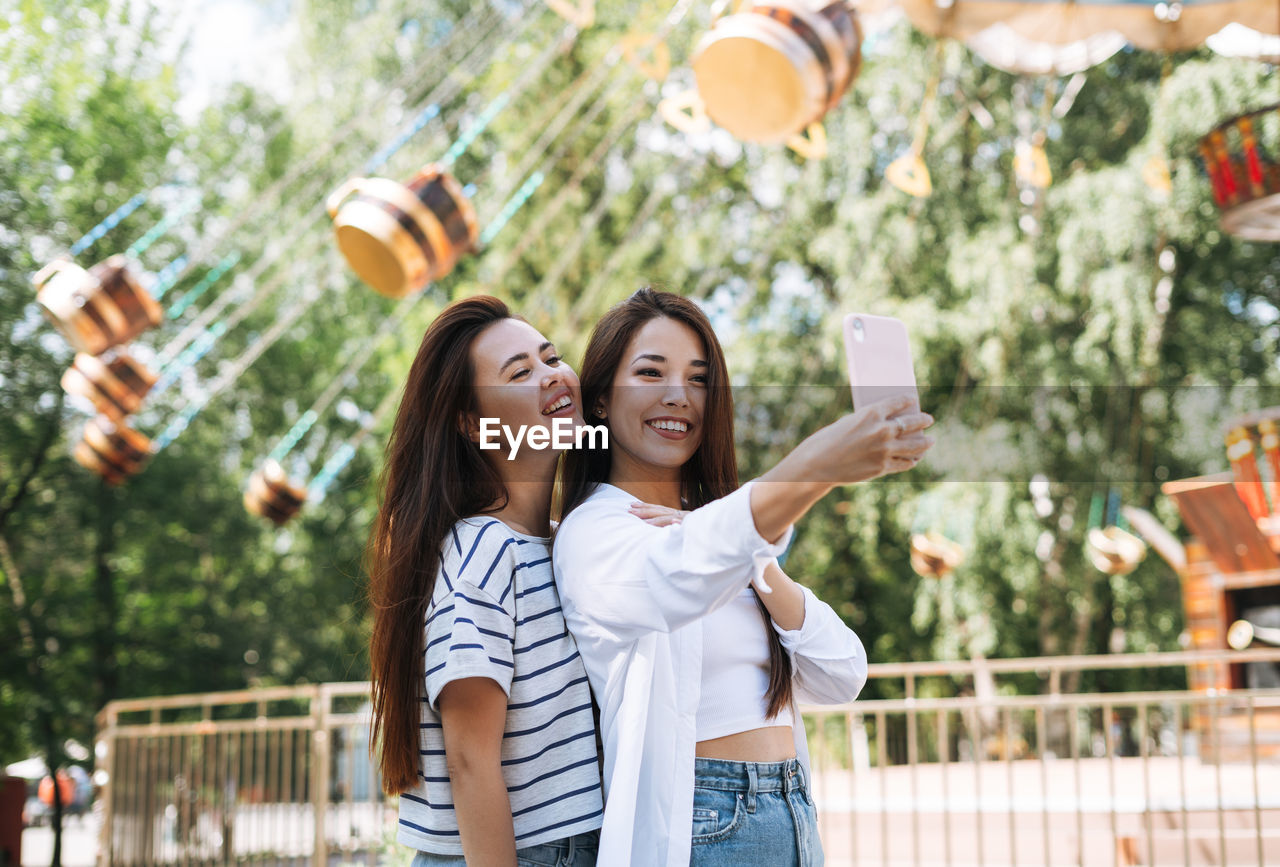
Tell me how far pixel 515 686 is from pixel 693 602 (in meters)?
0.43

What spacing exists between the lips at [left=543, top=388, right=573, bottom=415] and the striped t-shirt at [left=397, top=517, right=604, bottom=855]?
233 millimetres

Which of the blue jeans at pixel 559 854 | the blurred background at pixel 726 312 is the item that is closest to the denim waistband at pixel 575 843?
the blue jeans at pixel 559 854

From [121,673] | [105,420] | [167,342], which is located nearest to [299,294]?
[167,342]

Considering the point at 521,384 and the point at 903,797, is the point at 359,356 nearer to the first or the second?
the point at 903,797

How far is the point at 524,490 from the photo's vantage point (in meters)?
2.10

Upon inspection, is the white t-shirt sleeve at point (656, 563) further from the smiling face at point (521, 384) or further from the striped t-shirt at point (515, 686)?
the smiling face at point (521, 384)

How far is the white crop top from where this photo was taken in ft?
6.36

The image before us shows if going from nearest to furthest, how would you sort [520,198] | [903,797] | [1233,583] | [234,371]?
[520,198] < [234,371] < [903,797] < [1233,583]

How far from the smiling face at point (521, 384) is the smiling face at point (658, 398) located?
9 centimetres

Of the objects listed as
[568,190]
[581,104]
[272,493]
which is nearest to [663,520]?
[568,190]

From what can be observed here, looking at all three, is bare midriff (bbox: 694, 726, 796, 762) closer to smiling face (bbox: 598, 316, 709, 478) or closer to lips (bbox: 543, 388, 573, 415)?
smiling face (bbox: 598, 316, 709, 478)

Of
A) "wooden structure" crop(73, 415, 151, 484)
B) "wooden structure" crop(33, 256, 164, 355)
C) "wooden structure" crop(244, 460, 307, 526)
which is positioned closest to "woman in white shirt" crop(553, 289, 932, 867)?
"wooden structure" crop(33, 256, 164, 355)

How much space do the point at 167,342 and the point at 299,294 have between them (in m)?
3.42

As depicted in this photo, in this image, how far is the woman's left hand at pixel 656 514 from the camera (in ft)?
5.98
